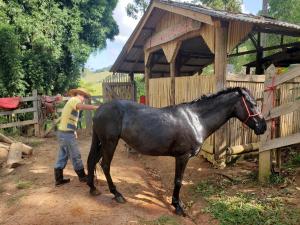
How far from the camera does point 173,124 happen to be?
4.88m

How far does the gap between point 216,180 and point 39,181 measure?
12.7ft

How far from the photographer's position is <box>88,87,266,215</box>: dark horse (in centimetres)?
486

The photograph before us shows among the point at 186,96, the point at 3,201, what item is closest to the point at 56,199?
the point at 3,201

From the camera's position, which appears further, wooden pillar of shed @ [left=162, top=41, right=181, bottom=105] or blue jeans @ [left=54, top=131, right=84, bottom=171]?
wooden pillar of shed @ [left=162, top=41, right=181, bottom=105]

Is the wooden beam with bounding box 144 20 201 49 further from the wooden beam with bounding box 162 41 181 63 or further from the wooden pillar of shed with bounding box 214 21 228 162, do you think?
the wooden pillar of shed with bounding box 214 21 228 162

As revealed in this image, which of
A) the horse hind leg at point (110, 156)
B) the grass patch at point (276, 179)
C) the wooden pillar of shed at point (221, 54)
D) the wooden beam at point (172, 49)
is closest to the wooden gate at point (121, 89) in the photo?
the wooden beam at point (172, 49)

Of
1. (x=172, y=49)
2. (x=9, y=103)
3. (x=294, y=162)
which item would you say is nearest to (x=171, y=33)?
(x=172, y=49)

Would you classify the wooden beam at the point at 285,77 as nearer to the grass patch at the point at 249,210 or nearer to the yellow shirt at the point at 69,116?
the grass patch at the point at 249,210

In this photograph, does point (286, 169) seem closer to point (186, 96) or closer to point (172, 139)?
point (172, 139)

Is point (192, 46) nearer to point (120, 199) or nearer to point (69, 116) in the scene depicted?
point (69, 116)

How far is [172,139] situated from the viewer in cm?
485

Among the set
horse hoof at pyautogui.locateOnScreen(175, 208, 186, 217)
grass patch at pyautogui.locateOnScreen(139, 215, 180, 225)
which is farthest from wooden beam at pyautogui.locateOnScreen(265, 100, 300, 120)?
grass patch at pyautogui.locateOnScreen(139, 215, 180, 225)

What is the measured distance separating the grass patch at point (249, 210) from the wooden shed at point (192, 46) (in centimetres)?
192

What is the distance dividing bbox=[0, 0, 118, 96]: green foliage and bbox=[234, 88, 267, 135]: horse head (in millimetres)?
11117
